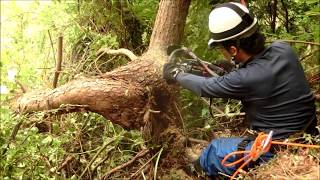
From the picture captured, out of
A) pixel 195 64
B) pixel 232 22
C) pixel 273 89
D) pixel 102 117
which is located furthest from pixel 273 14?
pixel 102 117

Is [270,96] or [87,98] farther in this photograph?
[87,98]

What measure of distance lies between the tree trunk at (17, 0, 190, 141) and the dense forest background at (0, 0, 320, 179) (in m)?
0.19

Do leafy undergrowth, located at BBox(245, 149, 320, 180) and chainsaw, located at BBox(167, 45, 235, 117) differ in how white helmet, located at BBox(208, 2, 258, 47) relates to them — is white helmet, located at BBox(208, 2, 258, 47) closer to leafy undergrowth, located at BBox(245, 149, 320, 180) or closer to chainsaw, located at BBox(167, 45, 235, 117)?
chainsaw, located at BBox(167, 45, 235, 117)

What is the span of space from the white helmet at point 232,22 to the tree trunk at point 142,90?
823 mm

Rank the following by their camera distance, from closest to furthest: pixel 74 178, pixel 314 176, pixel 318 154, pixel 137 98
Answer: pixel 314 176 < pixel 318 154 < pixel 137 98 < pixel 74 178

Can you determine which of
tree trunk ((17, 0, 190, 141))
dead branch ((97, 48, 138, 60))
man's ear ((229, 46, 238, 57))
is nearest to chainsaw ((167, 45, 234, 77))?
tree trunk ((17, 0, 190, 141))

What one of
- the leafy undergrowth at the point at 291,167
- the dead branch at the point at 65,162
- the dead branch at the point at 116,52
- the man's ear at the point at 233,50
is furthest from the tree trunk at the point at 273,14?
the dead branch at the point at 65,162

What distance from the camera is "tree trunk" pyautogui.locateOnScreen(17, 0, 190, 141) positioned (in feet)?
11.3

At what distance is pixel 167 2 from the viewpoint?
3.61 metres

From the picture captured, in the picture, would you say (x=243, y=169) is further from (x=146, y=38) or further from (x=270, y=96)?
(x=146, y=38)

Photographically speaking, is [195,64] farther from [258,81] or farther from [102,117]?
[102,117]

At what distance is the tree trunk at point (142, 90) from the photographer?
136 inches

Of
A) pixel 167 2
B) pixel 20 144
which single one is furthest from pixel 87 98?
pixel 167 2

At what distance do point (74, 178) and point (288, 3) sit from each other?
120 inches
